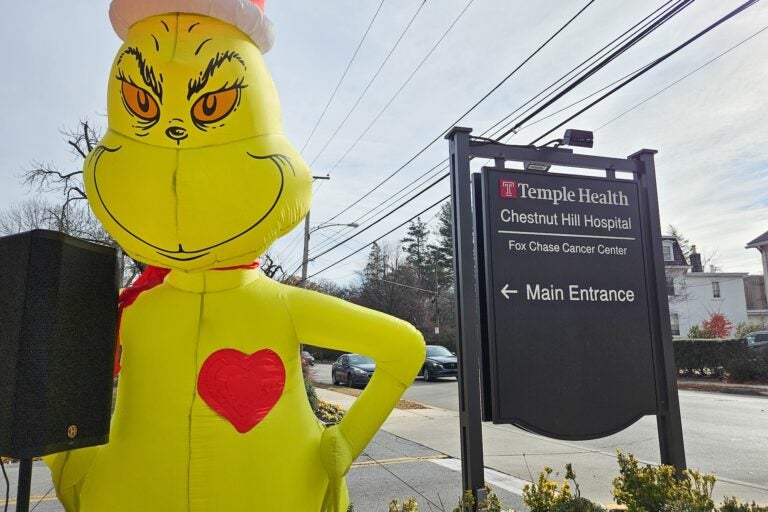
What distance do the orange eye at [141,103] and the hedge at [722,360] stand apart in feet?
67.0

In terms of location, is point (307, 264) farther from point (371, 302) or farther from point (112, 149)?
point (371, 302)

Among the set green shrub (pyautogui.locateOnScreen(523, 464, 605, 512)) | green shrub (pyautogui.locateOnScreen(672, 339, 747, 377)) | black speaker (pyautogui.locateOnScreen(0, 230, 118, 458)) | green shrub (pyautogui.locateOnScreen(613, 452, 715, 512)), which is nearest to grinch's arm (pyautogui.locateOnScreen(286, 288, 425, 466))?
black speaker (pyautogui.locateOnScreen(0, 230, 118, 458))

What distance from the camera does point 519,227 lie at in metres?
3.64

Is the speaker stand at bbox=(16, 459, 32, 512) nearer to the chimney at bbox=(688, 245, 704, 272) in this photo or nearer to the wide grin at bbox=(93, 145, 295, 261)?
the wide grin at bbox=(93, 145, 295, 261)

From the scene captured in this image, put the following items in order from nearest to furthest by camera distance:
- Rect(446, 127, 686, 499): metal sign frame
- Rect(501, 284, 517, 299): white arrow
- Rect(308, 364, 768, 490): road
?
Rect(446, 127, 686, 499): metal sign frame → Rect(501, 284, 517, 299): white arrow → Rect(308, 364, 768, 490): road

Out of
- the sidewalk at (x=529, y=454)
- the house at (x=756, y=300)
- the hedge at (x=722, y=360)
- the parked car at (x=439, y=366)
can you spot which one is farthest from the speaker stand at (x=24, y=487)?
the house at (x=756, y=300)

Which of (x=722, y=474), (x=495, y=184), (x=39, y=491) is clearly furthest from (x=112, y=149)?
(x=722, y=474)

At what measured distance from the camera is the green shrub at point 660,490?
10.1ft

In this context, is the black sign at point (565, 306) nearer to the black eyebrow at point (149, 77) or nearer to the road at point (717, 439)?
the black eyebrow at point (149, 77)

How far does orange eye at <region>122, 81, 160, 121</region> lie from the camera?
6.96ft

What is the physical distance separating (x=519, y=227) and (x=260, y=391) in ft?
6.91

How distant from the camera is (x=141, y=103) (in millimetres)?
2133

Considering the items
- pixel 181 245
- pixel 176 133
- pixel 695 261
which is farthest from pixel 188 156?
pixel 695 261

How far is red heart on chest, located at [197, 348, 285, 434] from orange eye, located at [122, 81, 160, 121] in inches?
37.6
